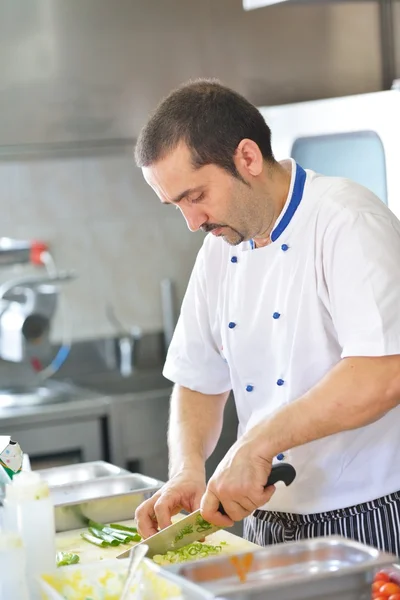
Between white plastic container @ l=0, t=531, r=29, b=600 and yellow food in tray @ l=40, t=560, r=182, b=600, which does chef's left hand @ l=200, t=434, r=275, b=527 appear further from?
white plastic container @ l=0, t=531, r=29, b=600

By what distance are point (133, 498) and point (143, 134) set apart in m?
0.74

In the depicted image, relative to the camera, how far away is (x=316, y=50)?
13.4 ft

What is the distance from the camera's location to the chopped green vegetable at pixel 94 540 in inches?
83.0

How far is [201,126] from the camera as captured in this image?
208cm

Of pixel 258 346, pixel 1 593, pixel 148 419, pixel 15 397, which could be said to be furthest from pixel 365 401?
pixel 15 397

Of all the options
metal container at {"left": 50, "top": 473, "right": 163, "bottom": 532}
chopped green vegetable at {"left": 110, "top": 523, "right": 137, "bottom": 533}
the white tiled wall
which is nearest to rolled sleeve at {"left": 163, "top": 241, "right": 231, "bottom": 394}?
metal container at {"left": 50, "top": 473, "right": 163, "bottom": 532}

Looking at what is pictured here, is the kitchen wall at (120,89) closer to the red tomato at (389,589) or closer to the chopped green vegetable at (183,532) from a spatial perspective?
the chopped green vegetable at (183,532)

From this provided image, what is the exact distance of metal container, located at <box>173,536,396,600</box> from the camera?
1436mm

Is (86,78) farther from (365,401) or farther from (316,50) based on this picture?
(365,401)

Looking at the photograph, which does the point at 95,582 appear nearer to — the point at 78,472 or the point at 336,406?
the point at 336,406

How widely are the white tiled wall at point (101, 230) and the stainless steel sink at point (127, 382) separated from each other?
0.18 m

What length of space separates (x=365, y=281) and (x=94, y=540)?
72cm

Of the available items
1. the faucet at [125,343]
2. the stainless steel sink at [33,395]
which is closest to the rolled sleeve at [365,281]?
the stainless steel sink at [33,395]

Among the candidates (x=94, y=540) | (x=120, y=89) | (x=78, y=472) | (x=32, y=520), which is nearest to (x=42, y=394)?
(x=120, y=89)
